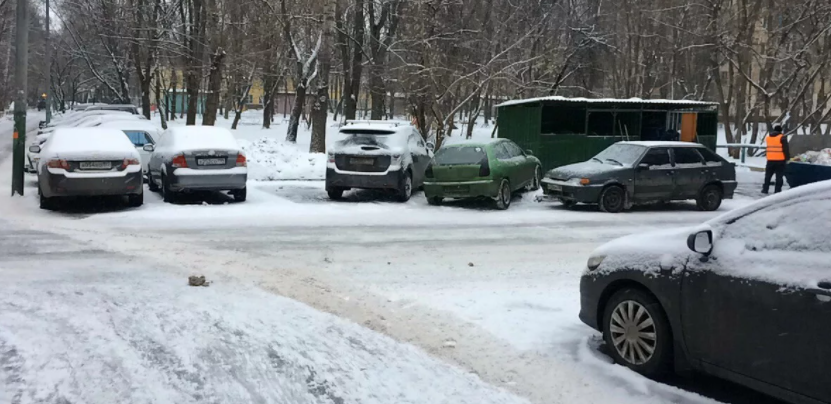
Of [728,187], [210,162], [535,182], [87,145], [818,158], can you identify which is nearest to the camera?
[87,145]

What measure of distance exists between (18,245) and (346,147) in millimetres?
7044

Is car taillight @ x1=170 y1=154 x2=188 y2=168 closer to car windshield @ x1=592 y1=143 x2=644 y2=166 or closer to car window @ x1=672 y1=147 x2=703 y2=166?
car windshield @ x1=592 y1=143 x2=644 y2=166

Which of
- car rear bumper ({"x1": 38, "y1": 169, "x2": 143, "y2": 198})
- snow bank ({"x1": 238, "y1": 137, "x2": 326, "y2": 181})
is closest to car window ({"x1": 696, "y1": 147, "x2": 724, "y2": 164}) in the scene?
snow bank ({"x1": 238, "y1": 137, "x2": 326, "y2": 181})

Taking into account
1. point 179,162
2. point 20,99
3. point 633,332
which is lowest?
point 633,332

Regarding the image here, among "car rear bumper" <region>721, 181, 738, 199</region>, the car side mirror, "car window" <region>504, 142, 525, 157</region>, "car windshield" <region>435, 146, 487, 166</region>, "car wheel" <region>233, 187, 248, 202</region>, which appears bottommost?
"car wheel" <region>233, 187, 248, 202</region>

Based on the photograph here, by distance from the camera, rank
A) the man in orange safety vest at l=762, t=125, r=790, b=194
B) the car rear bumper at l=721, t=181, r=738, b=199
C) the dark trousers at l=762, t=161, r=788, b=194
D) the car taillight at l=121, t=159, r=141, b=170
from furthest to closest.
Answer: the dark trousers at l=762, t=161, r=788, b=194 < the man in orange safety vest at l=762, t=125, r=790, b=194 < the car rear bumper at l=721, t=181, r=738, b=199 < the car taillight at l=121, t=159, r=141, b=170

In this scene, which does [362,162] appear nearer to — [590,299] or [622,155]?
[622,155]

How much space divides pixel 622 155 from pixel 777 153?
5.21 meters

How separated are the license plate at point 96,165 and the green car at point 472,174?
19.8 ft

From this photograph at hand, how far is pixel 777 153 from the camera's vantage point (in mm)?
18156

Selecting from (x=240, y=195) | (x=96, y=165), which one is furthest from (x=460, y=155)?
(x=96, y=165)

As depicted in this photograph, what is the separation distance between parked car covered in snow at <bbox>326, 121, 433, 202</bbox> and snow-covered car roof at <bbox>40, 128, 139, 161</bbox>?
4.05 meters

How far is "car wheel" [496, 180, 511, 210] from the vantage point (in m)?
14.9

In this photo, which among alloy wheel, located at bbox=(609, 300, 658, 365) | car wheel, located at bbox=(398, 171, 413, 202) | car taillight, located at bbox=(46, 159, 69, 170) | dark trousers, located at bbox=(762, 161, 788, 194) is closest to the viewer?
alloy wheel, located at bbox=(609, 300, 658, 365)
